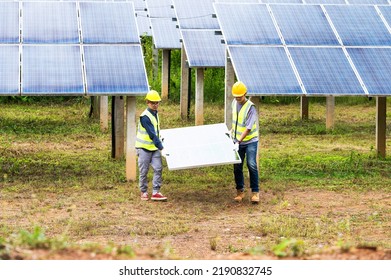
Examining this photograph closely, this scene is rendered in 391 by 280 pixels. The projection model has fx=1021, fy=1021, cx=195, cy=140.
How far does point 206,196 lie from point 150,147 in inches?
48.3

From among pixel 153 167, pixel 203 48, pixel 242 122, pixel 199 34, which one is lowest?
pixel 153 167

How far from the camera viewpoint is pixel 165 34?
1171 inches

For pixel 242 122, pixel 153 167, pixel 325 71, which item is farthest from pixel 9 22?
pixel 325 71

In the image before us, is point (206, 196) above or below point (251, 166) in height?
below

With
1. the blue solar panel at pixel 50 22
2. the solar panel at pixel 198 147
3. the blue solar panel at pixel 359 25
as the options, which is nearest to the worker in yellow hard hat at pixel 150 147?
the solar panel at pixel 198 147

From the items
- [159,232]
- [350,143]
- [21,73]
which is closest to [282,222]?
[159,232]

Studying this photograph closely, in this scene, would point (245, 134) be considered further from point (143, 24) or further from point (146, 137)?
point (143, 24)

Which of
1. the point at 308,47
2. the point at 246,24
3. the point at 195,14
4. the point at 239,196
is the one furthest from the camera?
the point at 195,14

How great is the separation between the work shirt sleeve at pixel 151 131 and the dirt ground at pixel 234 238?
89 cm

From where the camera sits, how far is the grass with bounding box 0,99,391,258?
41.7 feet

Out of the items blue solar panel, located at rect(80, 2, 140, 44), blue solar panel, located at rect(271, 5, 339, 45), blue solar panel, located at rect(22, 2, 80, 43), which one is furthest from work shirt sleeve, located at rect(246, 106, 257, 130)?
blue solar panel, located at rect(22, 2, 80, 43)

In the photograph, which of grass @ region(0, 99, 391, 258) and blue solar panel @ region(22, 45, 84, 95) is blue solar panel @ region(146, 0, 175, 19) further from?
blue solar panel @ region(22, 45, 84, 95)

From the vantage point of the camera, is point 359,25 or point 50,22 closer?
point 50,22

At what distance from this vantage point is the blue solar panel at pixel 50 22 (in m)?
17.2
